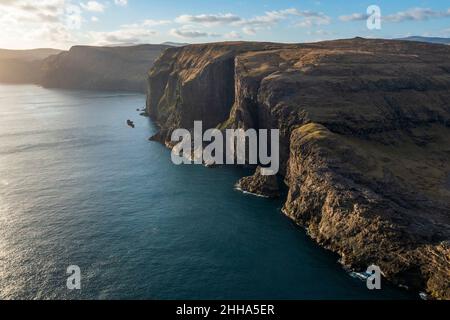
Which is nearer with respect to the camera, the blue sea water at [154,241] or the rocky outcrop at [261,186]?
the blue sea water at [154,241]

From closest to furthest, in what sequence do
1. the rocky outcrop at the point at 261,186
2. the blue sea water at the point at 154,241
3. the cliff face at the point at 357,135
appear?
the blue sea water at the point at 154,241 → the cliff face at the point at 357,135 → the rocky outcrop at the point at 261,186

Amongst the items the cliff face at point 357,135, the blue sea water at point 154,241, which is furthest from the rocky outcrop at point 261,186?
the blue sea water at point 154,241

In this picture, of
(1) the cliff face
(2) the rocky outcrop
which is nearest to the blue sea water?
(2) the rocky outcrop

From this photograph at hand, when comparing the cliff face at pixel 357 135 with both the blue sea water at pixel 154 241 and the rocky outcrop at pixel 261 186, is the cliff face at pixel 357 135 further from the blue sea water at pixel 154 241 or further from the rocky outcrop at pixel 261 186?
the blue sea water at pixel 154 241

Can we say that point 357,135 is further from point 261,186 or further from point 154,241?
point 154,241

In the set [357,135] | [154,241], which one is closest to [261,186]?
[357,135]

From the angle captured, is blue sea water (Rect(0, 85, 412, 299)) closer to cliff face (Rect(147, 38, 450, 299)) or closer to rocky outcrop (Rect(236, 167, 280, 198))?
rocky outcrop (Rect(236, 167, 280, 198))

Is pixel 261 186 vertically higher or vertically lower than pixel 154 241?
higher
